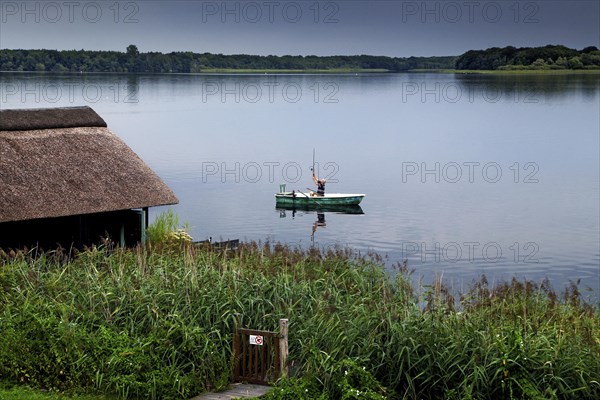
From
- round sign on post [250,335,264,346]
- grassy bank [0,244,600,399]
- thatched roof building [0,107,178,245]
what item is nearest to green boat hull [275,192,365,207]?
thatched roof building [0,107,178,245]

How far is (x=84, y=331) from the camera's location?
16141 mm

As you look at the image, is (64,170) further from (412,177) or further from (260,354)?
(412,177)

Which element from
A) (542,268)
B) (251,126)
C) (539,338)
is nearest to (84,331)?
(539,338)

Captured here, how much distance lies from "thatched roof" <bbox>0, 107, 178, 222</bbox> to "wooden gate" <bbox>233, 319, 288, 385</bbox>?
975cm

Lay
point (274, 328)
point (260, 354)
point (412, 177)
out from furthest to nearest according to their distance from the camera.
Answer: point (412, 177) → point (274, 328) → point (260, 354)

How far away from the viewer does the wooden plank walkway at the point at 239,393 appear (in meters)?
15.1

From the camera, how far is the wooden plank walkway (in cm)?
1512

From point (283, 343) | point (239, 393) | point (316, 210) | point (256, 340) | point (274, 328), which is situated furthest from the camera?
point (316, 210)

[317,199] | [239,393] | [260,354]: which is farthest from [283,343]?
[317,199]

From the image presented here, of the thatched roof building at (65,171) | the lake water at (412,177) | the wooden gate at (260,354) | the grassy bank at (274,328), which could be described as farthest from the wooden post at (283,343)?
the lake water at (412,177)

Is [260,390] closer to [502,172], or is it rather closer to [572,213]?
[572,213]

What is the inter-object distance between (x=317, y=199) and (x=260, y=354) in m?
44.9

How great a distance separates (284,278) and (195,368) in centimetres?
320

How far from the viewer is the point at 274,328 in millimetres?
16656
